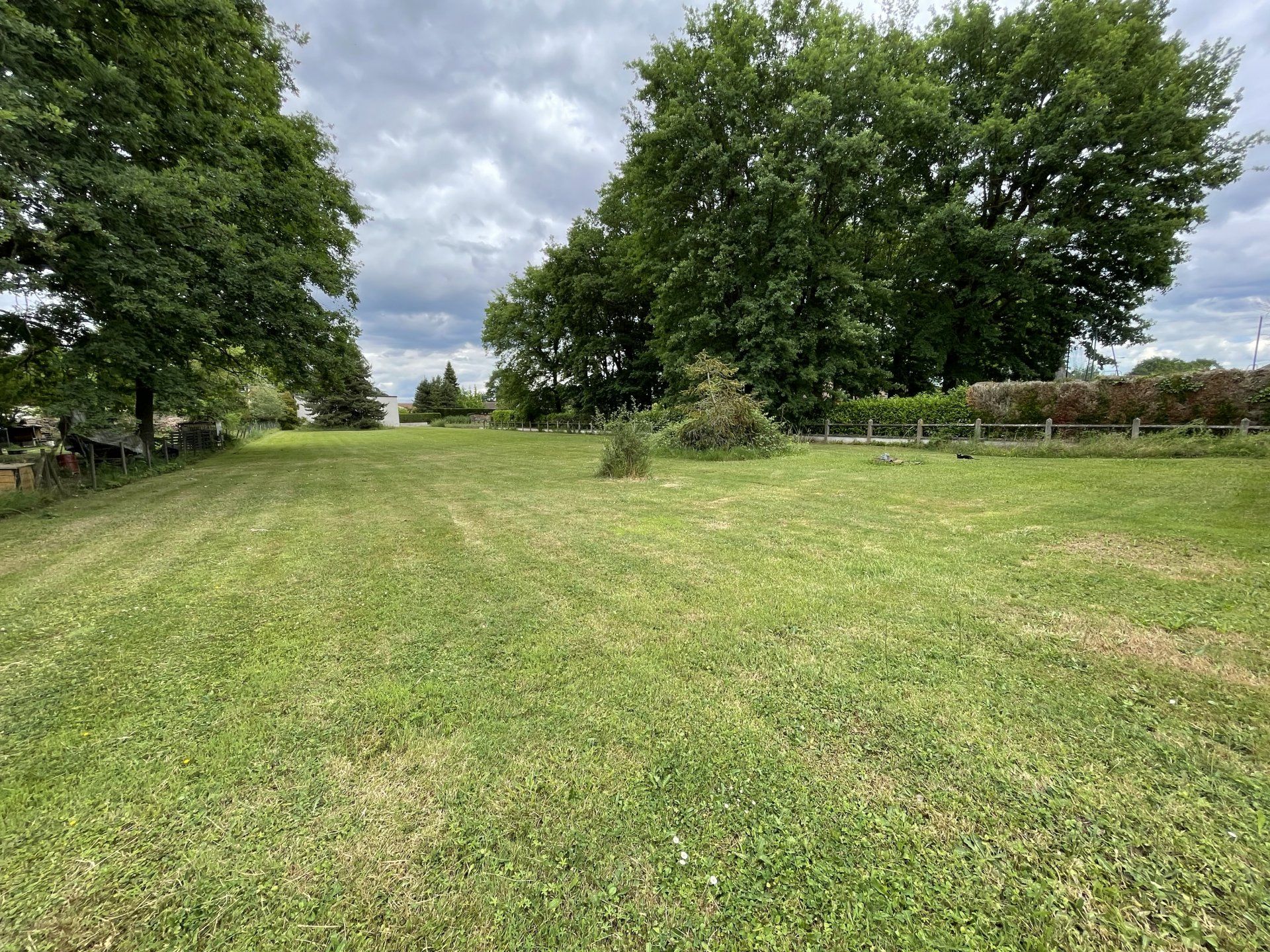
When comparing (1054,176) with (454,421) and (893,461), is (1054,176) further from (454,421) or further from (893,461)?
(454,421)

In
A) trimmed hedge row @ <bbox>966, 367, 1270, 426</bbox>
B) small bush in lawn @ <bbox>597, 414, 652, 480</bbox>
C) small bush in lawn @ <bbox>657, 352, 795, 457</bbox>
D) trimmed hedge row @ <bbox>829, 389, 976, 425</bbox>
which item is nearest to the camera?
small bush in lawn @ <bbox>597, 414, 652, 480</bbox>

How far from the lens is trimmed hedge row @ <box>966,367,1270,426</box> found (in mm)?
11445

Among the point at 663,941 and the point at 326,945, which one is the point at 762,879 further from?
the point at 326,945

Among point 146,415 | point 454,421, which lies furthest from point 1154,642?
point 454,421

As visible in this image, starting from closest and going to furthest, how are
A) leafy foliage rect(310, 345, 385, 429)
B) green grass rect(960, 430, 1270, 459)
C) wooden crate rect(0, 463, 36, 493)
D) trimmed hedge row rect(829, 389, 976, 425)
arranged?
wooden crate rect(0, 463, 36, 493) < green grass rect(960, 430, 1270, 459) < trimmed hedge row rect(829, 389, 976, 425) < leafy foliage rect(310, 345, 385, 429)

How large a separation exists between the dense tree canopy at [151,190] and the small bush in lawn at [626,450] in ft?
30.2

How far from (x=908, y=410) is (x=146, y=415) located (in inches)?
984

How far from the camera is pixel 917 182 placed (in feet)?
68.2

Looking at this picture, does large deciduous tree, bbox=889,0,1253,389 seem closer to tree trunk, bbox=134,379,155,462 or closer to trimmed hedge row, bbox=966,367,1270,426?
trimmed hedge row, bbox=966,367,1270,426

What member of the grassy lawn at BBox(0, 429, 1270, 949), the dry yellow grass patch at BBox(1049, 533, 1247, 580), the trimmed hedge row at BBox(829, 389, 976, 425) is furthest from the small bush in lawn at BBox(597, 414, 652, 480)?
the trimmed hedge row at BBox(829, 389, 976, 425)

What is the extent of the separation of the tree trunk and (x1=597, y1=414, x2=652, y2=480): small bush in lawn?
42.7 feet

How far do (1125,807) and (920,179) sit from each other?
2665 cm

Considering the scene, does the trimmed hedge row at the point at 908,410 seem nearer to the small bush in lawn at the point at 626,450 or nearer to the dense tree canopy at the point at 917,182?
the dense tree canopy at the point at 917,182

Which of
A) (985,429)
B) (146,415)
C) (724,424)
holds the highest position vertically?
(146,415)
